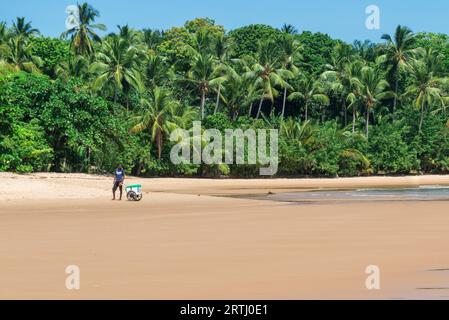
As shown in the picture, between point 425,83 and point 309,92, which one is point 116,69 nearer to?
point 309,92

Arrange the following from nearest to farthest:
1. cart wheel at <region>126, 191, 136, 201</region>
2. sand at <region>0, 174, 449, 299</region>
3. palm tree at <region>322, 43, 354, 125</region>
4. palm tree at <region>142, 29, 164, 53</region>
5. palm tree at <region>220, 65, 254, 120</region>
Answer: sand at <region>0, 174, 449, 299</region>
cart wheel at <region>126, 191, 136, 201</region>
palm tree at <region>220, 65, 254, 120</region>
palm tree at <region>322, 43, 354, 125</region>
palm tree at <region>142, 29, 164, 53</region>

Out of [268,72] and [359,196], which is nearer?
[359,196]

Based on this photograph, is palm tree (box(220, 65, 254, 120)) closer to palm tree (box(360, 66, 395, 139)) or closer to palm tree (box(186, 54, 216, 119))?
palm tree (box(186, 54, 216, 119))

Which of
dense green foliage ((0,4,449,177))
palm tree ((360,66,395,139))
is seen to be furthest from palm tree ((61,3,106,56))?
palm tree ((360,66,395,139))

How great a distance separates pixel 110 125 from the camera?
52.5 metres

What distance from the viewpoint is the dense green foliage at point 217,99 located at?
51031 mm

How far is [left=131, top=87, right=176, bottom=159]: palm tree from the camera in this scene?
57.1m

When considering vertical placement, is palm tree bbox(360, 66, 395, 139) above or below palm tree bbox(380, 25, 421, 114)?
below

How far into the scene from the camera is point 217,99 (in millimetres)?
69875

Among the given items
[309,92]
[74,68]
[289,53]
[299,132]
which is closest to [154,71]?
[74,68]

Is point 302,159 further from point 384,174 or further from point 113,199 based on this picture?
point 113,199

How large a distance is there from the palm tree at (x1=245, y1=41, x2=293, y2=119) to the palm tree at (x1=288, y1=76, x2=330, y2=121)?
8.96ft

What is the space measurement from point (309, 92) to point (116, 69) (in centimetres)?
2172
